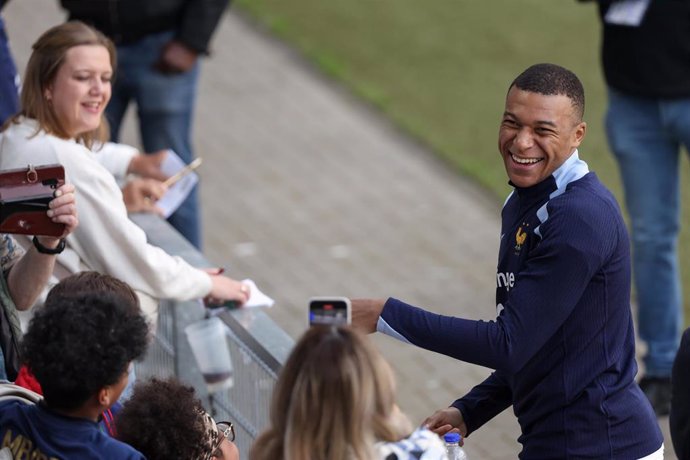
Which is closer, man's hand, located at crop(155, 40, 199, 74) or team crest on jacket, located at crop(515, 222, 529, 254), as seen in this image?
team crest on jacket, located at crop(515, 222, 529, 254)

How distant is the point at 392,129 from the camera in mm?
10336

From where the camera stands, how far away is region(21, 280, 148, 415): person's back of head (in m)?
2.99

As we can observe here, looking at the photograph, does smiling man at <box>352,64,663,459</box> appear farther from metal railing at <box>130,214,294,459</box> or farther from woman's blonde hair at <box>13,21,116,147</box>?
woman's blonde hair at <box>13,21,116,147</box>

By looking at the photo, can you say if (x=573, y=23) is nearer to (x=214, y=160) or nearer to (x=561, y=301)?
(x=214, y=160)

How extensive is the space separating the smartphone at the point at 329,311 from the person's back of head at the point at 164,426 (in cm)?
41

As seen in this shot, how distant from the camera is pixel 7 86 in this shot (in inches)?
220

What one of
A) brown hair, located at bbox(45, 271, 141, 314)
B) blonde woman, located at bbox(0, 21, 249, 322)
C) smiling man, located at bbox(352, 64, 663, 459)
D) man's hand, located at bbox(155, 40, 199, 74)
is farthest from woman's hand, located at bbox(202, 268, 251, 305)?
man's hand, located at bbox(155, 40, 199, 74)

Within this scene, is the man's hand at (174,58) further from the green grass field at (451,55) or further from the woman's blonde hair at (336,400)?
the woman's blonde hair at (336,400)

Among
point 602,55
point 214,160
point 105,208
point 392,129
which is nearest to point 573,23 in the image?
point 392,129

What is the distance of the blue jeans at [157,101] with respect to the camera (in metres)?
6.54

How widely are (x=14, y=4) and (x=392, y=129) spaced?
4.09 m

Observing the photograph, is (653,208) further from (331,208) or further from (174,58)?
(331,208)

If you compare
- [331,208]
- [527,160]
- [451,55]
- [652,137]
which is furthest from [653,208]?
[451,55]

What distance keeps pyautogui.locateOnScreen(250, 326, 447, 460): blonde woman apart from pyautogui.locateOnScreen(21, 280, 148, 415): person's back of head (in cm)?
42
